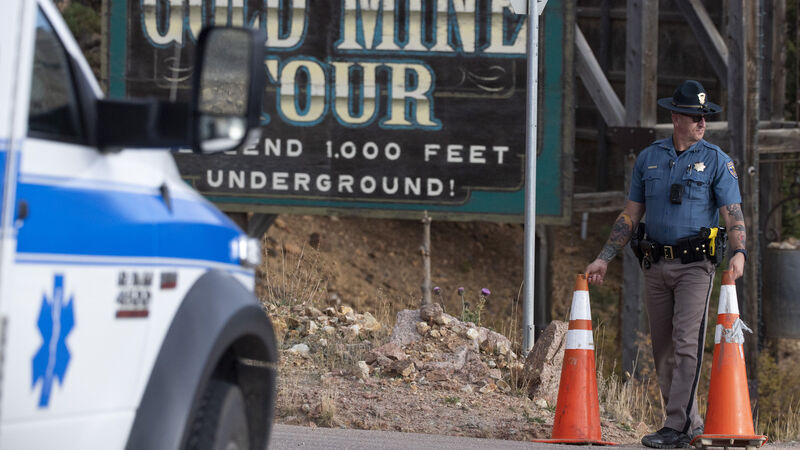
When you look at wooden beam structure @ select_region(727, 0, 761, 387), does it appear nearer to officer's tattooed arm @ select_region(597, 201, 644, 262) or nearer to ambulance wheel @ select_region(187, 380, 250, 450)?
officer's tattooed arm @ select_region(597, 201, 644, 262)

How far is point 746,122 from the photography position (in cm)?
1111

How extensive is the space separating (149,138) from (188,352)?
62 centimetres

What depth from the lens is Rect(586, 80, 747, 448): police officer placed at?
6.50 metres

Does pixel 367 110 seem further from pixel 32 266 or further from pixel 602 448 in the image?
pixel 32 266

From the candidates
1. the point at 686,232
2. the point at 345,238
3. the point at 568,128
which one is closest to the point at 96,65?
the point at 345,238

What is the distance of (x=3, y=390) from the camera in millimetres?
2625

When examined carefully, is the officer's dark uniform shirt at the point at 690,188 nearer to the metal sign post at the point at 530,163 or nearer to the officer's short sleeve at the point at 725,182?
the officer's short sleeve at the point at 725,182

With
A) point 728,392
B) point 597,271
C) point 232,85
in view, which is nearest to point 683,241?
point 597,271

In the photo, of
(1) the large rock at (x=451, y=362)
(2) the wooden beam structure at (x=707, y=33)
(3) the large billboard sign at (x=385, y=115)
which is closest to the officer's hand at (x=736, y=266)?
(1) the large rock at (x=451, y=362)

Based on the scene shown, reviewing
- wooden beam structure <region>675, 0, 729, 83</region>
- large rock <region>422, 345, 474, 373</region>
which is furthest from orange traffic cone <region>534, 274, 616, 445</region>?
wooden beam structure <region>675, 0, 729, 83</region>

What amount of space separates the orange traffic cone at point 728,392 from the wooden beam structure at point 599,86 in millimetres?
5048

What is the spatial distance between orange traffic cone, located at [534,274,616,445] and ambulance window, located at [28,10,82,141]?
403 cm

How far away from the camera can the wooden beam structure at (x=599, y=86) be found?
37.9 feet

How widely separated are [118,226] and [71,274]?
9.3 inches
